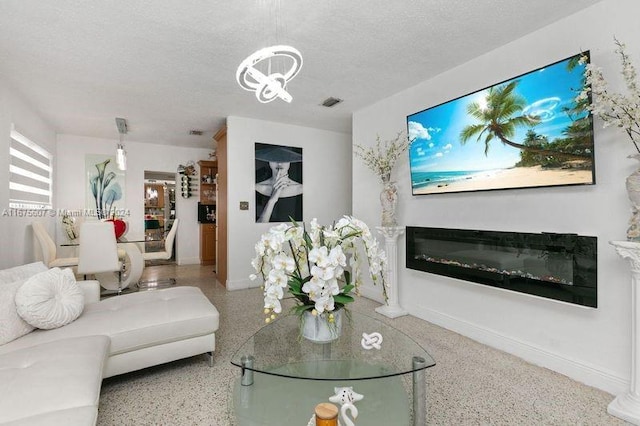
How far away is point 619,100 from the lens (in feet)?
5.83

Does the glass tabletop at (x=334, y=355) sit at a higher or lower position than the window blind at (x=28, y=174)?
lower

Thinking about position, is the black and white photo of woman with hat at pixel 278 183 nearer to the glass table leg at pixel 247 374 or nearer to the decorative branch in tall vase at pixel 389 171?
the decorative branch in tall vase at pixel 389 171

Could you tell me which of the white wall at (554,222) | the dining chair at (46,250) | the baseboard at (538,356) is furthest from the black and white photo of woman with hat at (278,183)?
the baseboard at (538,356)

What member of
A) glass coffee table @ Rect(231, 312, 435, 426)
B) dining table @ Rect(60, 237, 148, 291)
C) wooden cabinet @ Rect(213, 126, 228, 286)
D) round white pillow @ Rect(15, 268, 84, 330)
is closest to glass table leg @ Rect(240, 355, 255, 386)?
glass coffee table @ Rect(231, 312, 435, 426)

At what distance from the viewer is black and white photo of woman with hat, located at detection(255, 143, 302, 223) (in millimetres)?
4758

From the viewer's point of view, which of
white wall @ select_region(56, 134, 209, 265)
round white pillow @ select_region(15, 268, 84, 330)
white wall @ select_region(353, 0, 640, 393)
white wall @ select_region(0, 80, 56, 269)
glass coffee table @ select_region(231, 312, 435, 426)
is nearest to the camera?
glass coffee table @ select_region(231, 312, 435, 426)

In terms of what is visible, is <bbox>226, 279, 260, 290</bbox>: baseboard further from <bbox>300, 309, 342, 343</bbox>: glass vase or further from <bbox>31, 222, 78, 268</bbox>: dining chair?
<bbox>300, 309, 342, 343</bbox>: glass vase

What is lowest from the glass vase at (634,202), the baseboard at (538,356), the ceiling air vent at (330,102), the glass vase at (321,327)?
the baseboard at (538,356)

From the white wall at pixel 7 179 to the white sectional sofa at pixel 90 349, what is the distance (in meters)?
1.41

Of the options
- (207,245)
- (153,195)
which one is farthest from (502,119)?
(153,195)

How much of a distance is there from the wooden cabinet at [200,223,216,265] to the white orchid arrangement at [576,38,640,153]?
6379 mm

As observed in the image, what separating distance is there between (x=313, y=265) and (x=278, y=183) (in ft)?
11.4

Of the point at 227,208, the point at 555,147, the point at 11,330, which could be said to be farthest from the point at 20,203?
the point at 555,147

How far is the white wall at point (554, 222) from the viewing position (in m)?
1.98
